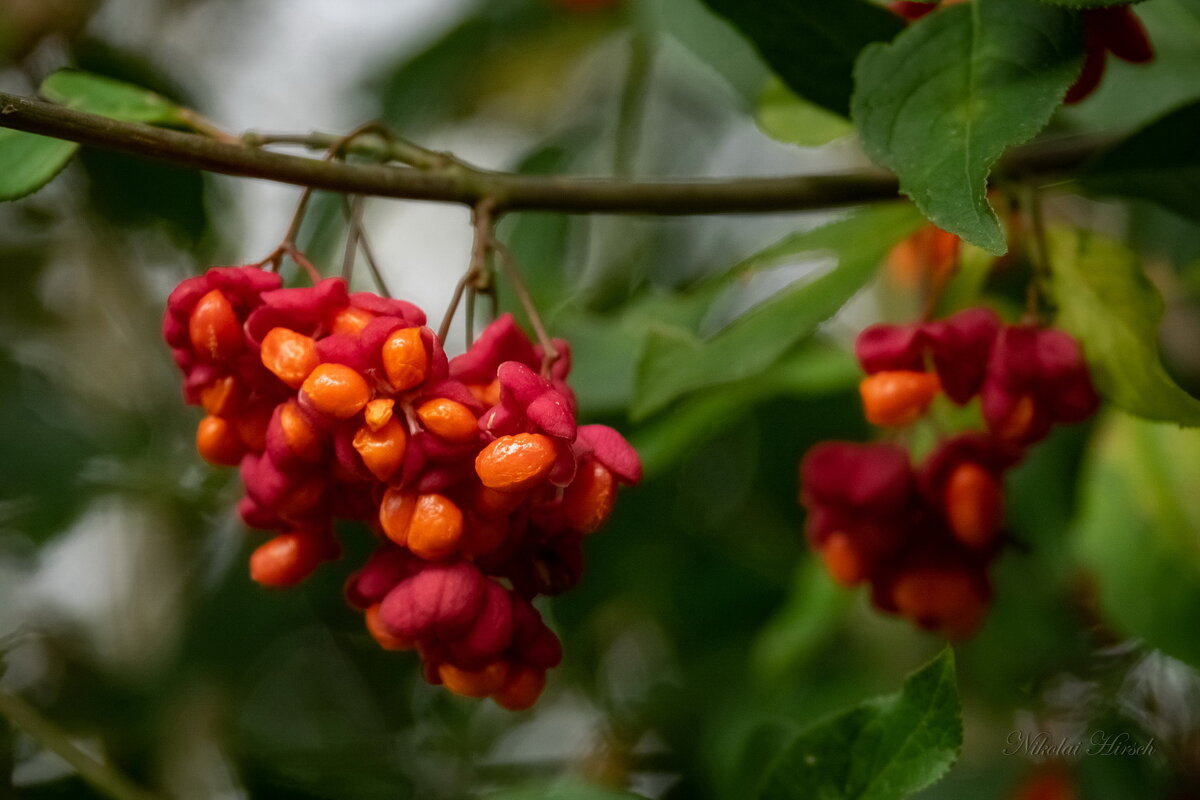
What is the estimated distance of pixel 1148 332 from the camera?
0.66m

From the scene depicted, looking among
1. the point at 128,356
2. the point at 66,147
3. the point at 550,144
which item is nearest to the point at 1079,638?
the point at 550,144

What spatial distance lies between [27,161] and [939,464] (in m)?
0.57

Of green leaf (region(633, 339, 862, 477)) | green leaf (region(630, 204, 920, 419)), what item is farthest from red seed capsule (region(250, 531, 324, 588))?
green leaf (region(633, 339, 862, 477))

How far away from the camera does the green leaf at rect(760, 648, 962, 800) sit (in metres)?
0.56

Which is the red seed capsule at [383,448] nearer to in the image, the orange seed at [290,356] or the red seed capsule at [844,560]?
the orange seed at [290,356]

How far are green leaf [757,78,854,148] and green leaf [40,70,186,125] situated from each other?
428mm

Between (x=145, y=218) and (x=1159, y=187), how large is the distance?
97cm

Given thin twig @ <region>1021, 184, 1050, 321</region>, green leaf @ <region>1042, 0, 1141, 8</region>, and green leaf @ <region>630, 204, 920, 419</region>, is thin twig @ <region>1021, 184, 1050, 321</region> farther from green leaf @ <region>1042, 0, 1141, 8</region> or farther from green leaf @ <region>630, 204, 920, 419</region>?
green leaf @ <region>1042, 0, 1141, 8</region>

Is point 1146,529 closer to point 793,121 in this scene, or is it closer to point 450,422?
point 793,121

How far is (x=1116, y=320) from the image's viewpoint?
68 cm

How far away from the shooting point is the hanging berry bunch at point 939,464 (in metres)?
0.66

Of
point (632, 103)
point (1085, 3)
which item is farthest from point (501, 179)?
point (632, 103)

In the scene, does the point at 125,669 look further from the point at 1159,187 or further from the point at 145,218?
the point at 1159,187

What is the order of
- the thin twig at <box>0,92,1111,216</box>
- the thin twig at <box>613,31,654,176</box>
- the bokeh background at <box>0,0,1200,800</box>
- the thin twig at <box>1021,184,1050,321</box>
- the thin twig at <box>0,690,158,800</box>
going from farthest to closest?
the thin twig at <box>613,31,654,176</box> < the bokeh background at <box>0,0,1200,800</box> < the thin twig at <box>0,690,158,800</box> < the thin twig at <box>1021,184,1050,321</box> < the thin twig at <box>0,92,1111,216</box>
